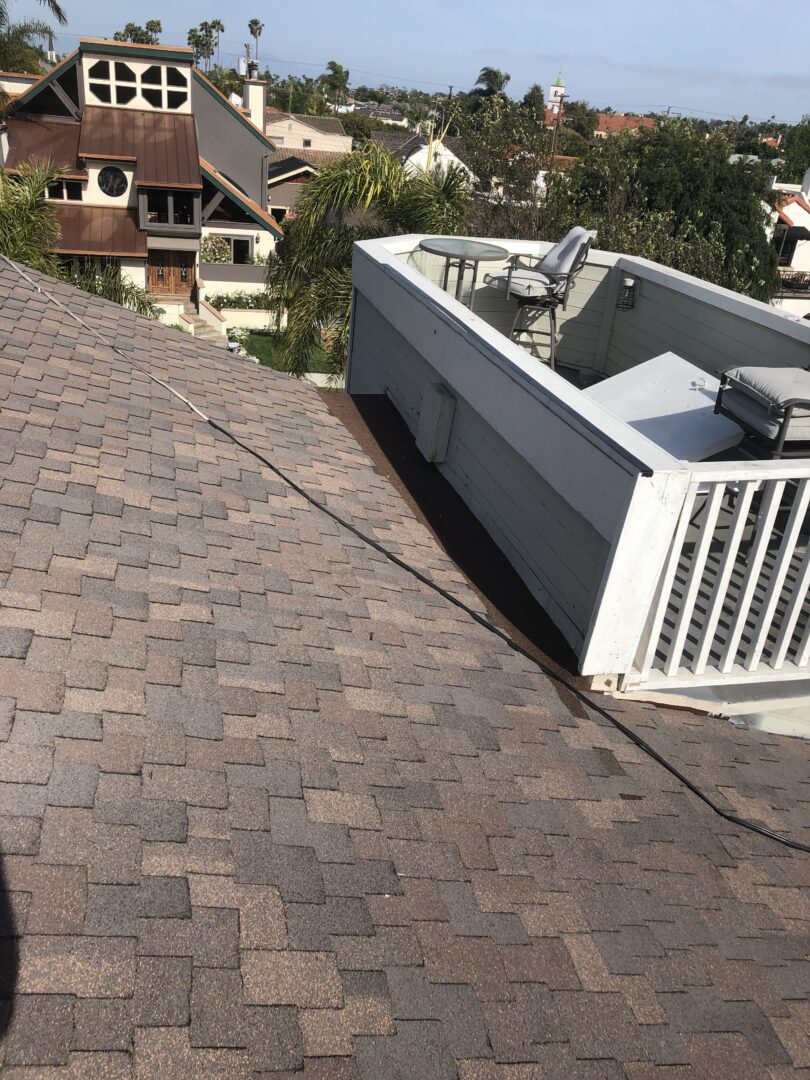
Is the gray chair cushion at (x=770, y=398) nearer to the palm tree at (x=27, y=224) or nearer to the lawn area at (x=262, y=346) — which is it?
the palm tree at (x=27, y=224)

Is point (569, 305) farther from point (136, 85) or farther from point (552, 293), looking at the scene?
point (136, 85)

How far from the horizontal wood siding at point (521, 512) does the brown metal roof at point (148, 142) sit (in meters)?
30.1

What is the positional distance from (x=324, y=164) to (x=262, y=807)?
14484mm

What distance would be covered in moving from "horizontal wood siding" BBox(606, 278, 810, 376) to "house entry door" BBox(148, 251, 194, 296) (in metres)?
31.8

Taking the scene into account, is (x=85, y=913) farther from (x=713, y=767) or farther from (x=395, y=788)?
(x=713, y=767)

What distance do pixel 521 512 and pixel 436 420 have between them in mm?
1622

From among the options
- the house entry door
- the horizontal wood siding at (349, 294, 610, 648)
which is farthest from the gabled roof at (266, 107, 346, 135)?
the horizontal wood siding at (349, 294, 610, 648)

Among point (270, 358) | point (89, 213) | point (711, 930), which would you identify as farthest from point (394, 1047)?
point (89, 213)

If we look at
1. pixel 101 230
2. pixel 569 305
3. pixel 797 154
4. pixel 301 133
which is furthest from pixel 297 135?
pixel 569 305

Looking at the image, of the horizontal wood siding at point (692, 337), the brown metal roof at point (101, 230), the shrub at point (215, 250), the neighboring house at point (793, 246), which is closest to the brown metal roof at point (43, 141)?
the brown metal roof at point (101, 230)

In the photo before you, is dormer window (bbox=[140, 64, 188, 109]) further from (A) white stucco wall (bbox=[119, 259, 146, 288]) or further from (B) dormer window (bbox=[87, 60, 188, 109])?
(A) white stucco wall (bbox=[119, 259, 146, 288])

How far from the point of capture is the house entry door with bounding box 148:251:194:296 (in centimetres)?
3684

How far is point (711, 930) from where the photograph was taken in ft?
10.4

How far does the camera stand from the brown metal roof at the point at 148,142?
34.0 meters
